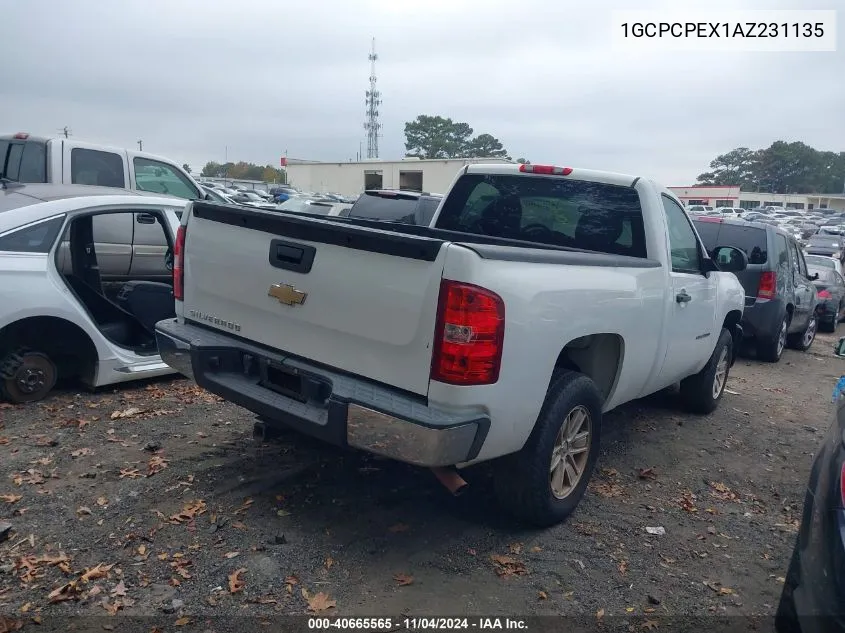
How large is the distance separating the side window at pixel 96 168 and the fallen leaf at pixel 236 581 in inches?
287

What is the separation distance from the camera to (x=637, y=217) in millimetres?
5012

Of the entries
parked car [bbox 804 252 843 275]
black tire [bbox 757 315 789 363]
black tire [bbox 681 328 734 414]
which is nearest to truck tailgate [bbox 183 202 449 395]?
black tire [bbox 681 328 734 414]

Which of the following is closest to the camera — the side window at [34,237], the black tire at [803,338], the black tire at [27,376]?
the side window at [34,237]

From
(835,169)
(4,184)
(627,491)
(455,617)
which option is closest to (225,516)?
(455,617)

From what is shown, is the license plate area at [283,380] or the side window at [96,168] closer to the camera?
the license plate area at [283,380]

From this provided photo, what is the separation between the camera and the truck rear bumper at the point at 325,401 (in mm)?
3234

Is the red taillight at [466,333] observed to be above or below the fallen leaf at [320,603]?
above

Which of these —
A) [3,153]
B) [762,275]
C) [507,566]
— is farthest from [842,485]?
[3,153]

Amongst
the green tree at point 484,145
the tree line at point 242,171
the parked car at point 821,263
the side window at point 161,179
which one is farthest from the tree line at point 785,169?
the side window at point 161,179

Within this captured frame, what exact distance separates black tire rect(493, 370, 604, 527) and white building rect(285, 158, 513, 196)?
129ft

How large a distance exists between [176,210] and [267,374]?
3127 mm

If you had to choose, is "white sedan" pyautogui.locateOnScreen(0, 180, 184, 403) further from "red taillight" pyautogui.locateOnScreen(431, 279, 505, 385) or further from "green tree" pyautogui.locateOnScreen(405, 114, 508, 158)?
"green tree" pyautogui.locateOnScreen(405, 114, 508, 158)

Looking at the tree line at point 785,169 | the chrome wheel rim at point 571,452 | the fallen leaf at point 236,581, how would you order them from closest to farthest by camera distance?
the fallen leaf at point 236,581, the chrome wheel rim at point 571,452, the tree line at point 785,169

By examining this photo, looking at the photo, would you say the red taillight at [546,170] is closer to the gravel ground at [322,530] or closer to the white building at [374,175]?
the gravel ground at [322,530]
